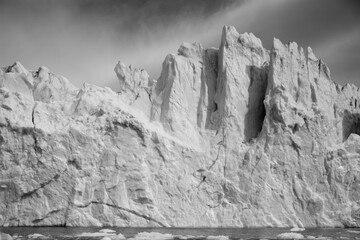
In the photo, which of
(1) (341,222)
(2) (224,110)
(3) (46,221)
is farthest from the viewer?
(2) (224,110)

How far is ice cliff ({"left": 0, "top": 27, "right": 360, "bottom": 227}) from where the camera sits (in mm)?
33562

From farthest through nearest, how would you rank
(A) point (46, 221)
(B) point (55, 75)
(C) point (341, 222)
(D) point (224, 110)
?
1. (B) point (55, 75)
2. (D) point (224, 110)
3. (C) point (341, 222)
4. (A) point (46, 221)

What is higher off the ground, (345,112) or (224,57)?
(224,57)

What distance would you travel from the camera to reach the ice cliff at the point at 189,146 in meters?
33.6

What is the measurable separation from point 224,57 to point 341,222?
1513cm

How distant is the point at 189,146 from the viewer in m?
36.6

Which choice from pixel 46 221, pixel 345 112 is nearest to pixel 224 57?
pixel 345 112

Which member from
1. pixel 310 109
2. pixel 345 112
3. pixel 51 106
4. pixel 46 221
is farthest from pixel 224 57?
pixel 46 221

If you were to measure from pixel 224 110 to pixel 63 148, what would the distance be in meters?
12.3

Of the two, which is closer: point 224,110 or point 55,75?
point 224,110

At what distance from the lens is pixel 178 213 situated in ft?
113

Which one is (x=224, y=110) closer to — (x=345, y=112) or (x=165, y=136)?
(x=165, y=136)

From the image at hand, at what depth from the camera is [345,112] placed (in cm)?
4066

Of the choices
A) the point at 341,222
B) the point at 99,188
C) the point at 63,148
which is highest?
the point at 63,148
